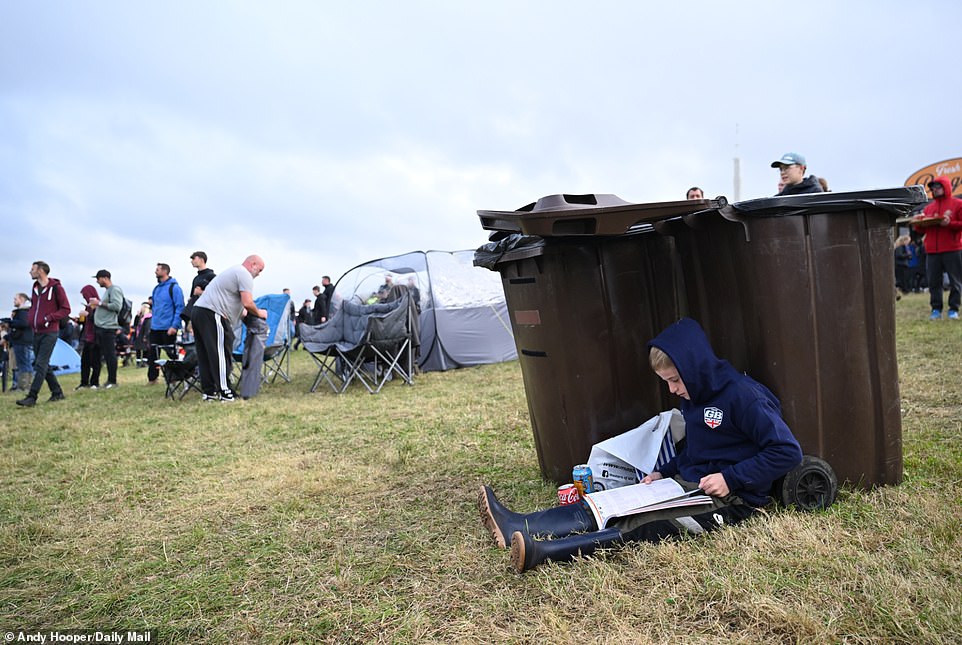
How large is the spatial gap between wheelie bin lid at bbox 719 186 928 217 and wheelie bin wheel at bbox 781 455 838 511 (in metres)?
1.12

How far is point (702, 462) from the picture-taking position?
286 cm

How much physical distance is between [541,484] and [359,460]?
167cm

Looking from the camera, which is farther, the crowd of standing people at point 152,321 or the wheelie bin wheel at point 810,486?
the crowd of standing people at point 152,321

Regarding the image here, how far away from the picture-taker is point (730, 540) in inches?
102

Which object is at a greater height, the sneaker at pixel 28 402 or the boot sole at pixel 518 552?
the sneaker at pixel 28 402

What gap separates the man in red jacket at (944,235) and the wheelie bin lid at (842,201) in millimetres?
7329

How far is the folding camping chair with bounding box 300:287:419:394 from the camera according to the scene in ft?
28.8

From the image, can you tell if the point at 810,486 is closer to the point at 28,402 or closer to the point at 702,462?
the point at 702,462

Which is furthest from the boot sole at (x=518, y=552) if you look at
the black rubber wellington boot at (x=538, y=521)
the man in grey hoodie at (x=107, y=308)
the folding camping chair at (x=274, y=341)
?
the man in grey hoodie at (x=107, y=308)

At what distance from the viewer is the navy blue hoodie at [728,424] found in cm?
265

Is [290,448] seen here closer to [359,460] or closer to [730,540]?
[359,460]

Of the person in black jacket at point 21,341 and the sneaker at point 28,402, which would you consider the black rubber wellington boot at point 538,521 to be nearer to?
the sneaker at point 28,402

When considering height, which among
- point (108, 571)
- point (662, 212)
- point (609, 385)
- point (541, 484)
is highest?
point (662, 212)

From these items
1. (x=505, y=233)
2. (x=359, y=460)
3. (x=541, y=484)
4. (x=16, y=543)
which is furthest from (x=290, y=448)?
(x=505, y=233)
